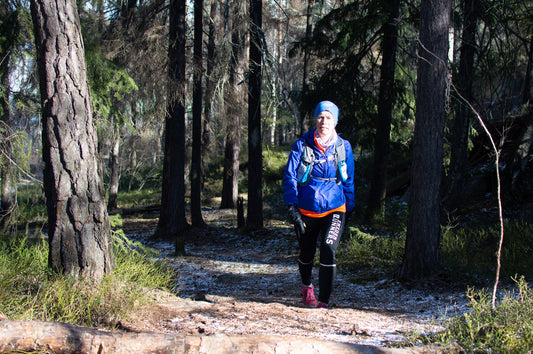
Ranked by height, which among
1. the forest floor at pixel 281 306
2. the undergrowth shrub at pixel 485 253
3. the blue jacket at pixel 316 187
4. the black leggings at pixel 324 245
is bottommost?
the forest floor at pixel 281 306

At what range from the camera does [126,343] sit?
9.53 feet

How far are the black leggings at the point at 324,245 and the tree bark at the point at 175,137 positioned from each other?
23.0ft

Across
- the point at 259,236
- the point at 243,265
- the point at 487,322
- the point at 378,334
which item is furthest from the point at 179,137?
the point at 487,322

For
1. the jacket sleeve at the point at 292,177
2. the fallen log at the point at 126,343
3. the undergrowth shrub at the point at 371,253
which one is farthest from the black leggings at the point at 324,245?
the undergrowth shrub at the point at 371,253

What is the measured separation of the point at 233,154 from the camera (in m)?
16.5

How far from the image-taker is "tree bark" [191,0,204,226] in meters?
11.9

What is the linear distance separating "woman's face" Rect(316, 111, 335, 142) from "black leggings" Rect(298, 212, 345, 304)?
906 mm

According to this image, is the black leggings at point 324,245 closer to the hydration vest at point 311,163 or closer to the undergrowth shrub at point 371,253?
the hydration vest at point 311,163

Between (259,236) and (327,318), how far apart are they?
7.45 m

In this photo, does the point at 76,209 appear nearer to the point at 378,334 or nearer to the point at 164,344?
the point at 164,344

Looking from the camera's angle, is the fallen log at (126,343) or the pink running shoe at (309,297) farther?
the pink running shoe at (309,297)

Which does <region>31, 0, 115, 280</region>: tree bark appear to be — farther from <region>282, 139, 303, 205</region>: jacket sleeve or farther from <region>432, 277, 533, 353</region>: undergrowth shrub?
<region>432, 277, 533, 353</region>: undergrowth shrub

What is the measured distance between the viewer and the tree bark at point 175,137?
11.1m

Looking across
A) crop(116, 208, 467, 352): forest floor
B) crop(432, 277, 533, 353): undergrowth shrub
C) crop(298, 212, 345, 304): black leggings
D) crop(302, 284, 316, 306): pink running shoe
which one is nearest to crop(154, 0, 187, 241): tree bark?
crop(116, 208, 467, 352): forest floor
